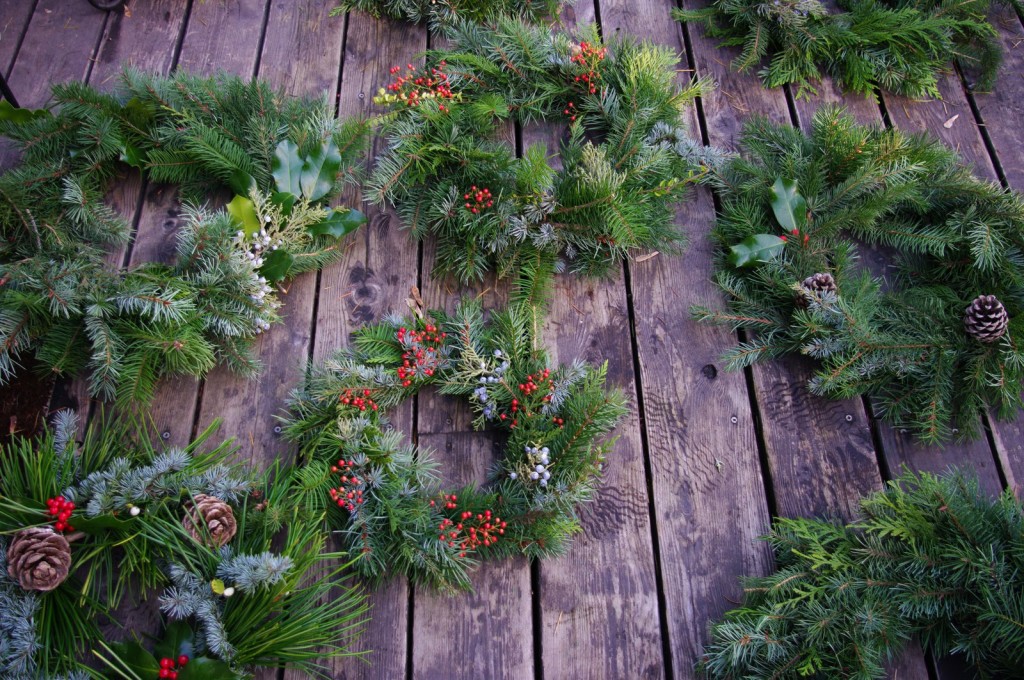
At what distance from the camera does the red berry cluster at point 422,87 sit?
1837 millimetres

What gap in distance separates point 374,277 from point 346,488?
1.81ft

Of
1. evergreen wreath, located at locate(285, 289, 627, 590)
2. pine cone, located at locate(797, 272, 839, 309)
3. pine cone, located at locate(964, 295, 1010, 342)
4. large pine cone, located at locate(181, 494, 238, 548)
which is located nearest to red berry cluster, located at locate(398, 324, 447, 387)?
evergreen wreath, located at locate(285, 289, 627, 590)

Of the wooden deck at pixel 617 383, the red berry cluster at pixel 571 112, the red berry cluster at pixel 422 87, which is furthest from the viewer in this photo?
the red berry cluster at pixel 571 112

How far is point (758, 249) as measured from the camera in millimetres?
1777

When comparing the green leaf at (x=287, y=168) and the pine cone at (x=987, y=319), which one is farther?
the green leaf at (x=287, y=168)

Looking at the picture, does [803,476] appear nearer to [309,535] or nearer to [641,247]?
[641,247]

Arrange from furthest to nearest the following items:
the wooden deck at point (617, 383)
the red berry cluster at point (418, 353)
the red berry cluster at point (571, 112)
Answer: the red berry cluster at point (571, 112), the red berry cluster at point (418, 353), the wooden deck at point (617, 383)

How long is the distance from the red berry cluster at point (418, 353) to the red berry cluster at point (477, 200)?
0.95ft

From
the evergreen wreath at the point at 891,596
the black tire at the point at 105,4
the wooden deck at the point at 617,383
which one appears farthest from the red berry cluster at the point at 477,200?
the black tire at the point at 105,4

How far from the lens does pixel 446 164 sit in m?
1.83

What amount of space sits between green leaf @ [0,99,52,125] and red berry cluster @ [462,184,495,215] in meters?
0.99

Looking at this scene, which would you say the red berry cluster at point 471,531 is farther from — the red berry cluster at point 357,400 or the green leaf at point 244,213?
the green leaf at point 244,213

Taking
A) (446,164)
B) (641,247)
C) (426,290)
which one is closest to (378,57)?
(446,164)

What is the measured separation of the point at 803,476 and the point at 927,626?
361mm
